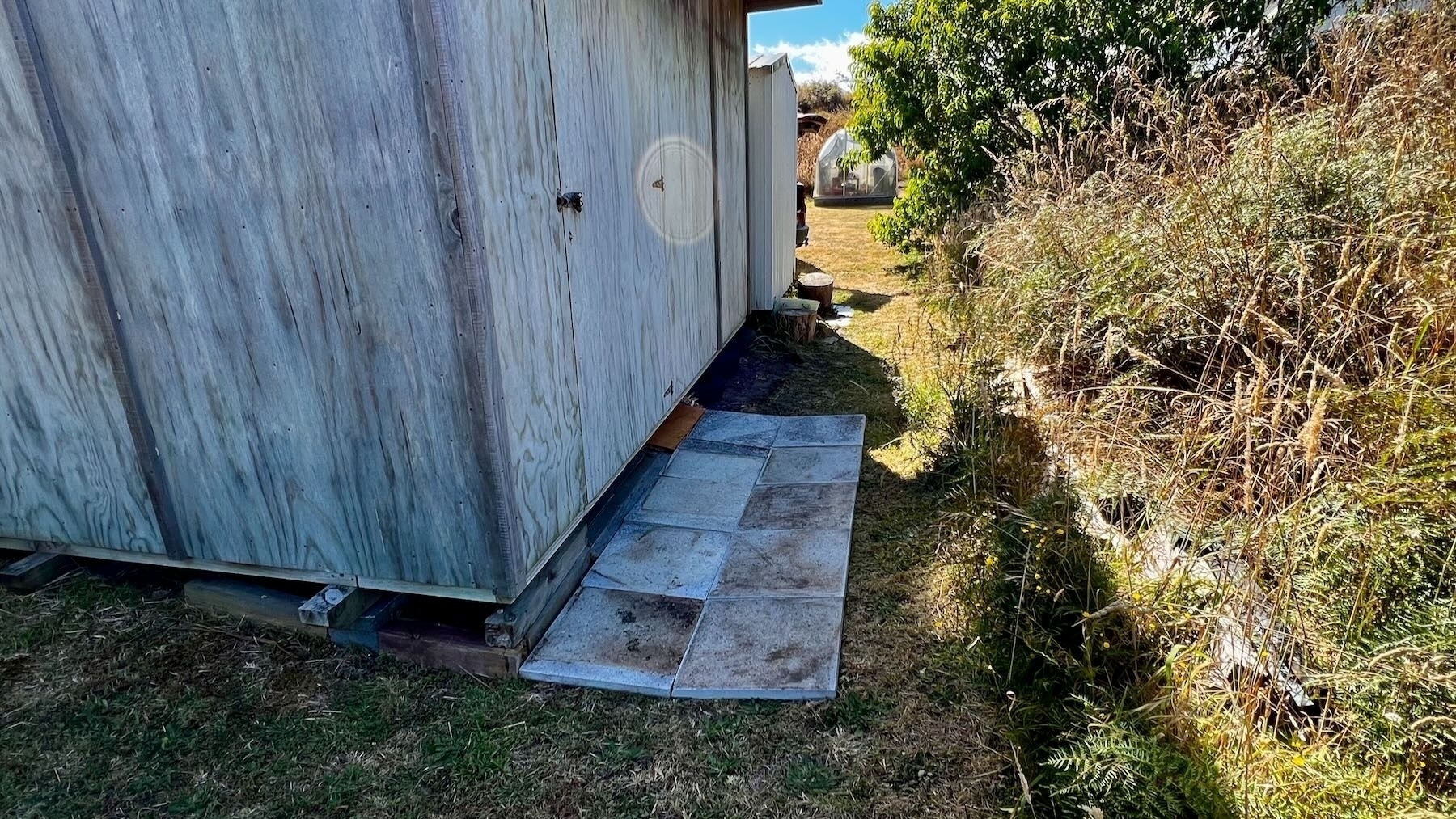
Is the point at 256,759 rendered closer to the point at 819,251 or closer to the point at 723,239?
the point at 723,239

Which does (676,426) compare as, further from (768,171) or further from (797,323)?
(768,171)

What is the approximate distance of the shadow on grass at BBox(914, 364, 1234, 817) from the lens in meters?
1.65

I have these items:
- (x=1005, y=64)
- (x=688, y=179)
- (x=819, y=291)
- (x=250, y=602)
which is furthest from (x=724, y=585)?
(x=1005, y=64)

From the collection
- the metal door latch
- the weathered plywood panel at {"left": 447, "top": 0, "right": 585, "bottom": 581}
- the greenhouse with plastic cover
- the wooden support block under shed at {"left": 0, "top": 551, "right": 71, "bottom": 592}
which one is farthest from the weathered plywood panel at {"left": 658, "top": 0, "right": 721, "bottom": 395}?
the greenhouse with plastic cover

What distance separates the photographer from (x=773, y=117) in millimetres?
6391

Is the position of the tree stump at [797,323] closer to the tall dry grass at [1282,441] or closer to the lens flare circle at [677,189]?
the lens flare circle at [677,189]

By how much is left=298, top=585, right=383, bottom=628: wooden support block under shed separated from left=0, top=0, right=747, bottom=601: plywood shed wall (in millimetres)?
68

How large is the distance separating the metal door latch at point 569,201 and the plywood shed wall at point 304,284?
1.3 inches

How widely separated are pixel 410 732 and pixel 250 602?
861 mm

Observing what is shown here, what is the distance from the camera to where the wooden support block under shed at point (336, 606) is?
2.34 meters

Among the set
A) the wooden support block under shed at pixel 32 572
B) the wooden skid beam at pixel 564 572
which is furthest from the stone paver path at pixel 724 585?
the wooden support block under shed at pixel 32 572

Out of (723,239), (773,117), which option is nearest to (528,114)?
(723,239)

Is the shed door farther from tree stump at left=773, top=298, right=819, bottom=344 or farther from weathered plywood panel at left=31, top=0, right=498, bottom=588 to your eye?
tree stump at left=773, top=298, right=819, bottom=344

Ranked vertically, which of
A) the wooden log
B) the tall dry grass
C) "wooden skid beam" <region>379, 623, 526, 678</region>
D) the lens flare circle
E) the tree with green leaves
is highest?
the tree with green leaves
